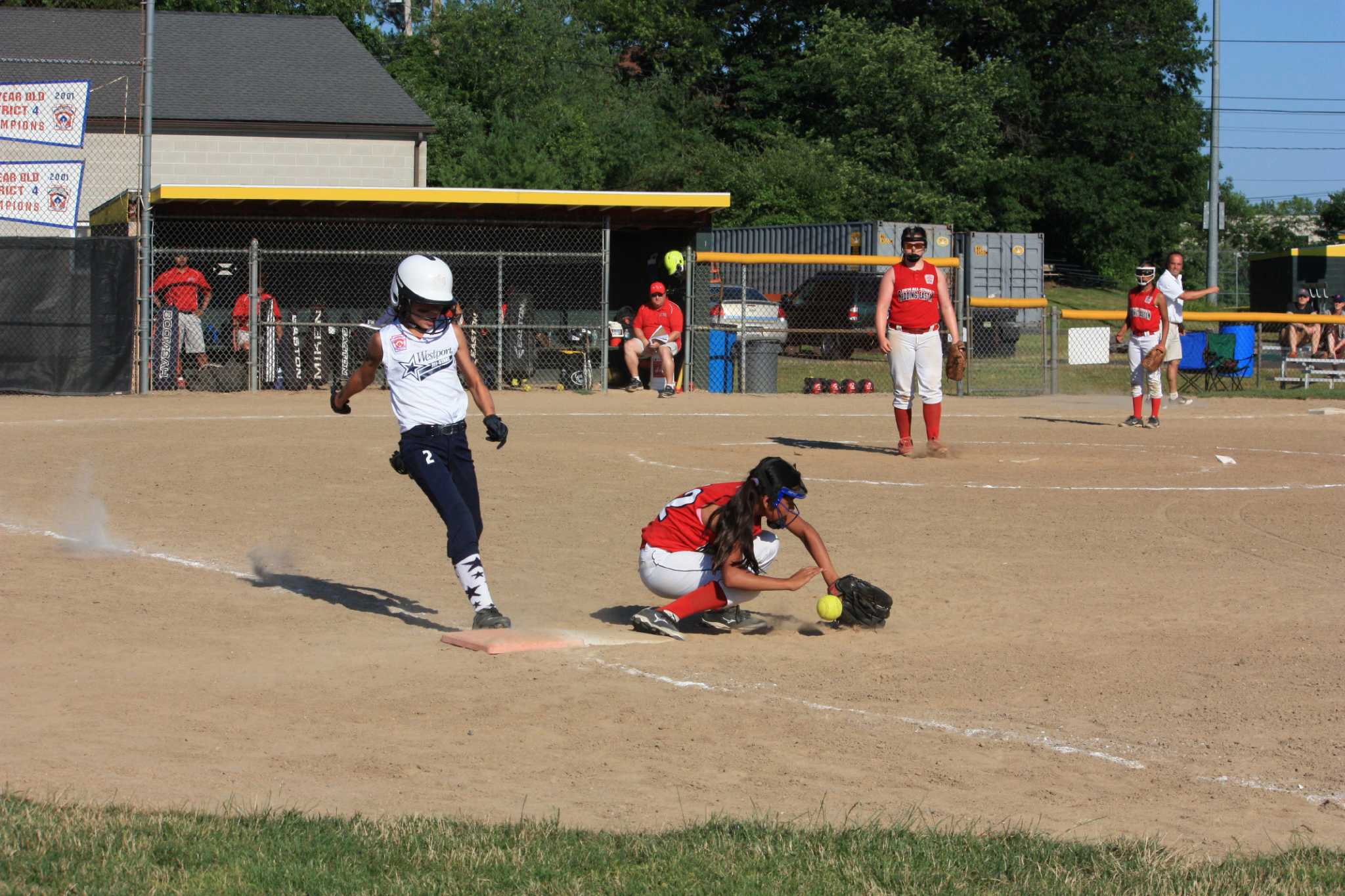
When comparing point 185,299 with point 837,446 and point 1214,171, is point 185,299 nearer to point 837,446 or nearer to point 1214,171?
point 837,446

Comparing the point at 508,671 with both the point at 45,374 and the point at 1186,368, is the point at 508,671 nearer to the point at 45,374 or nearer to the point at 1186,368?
the point at 45,374

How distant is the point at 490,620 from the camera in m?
7.79

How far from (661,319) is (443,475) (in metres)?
Answer: 15.4

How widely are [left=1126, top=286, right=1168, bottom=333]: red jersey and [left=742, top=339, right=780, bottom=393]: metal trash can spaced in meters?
7.46

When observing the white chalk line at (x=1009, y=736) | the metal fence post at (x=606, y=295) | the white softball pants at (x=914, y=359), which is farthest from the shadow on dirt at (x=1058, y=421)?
the white chalk line at (x=1009, y=736)

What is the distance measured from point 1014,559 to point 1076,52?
55.1 m

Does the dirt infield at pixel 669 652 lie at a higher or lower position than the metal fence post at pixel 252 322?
lower

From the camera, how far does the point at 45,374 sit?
69.2 feet

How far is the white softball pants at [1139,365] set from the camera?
59.0ft

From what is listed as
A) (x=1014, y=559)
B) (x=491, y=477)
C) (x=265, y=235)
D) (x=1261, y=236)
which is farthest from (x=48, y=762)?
(x=1261, y=236)

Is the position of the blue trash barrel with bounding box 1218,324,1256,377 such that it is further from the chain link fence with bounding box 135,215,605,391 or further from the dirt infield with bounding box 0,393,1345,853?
the dirt infield with bounding box 0,393,1345,853

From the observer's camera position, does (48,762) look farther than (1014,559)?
No

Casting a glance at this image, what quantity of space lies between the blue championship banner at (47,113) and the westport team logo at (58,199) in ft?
2.11

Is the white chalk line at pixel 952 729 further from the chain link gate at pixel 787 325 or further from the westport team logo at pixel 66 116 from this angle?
the westport team logo at pixel 66 116
